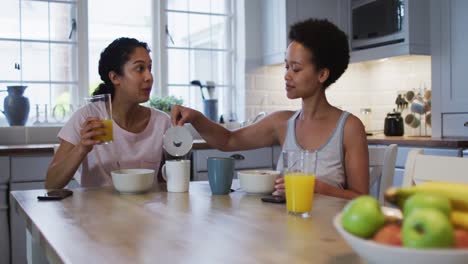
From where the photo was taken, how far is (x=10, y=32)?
11.4ft

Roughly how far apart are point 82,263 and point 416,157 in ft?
2.90

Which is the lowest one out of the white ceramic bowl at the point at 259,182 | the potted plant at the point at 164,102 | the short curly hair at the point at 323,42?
the white ceramic bowl at the point at 259,182

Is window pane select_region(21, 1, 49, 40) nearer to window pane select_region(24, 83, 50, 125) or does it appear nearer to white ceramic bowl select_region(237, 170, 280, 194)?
window pane select_region(24, 83, 50, 125)

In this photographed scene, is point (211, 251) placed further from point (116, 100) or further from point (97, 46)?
point (97, 46)

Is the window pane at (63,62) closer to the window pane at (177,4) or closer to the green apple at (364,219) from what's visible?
the window pane at (177,4)

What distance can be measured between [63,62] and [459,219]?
3467mm

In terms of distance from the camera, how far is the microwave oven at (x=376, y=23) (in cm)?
353

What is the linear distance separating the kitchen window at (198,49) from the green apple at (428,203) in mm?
3460

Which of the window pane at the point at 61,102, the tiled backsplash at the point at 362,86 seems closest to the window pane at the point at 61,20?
the window pane at the point at 61,102

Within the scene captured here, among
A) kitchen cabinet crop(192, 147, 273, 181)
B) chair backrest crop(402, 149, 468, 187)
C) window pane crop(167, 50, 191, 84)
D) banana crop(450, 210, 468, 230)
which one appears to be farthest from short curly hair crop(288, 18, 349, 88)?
window pane crop(167, 50, 191, 84)

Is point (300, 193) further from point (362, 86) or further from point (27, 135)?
point (362, 86)

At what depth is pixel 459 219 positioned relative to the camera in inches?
25.0

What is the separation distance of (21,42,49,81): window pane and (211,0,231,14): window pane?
1.43 metres

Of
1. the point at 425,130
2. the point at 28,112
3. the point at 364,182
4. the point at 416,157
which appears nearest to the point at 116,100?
the point at 364,182
